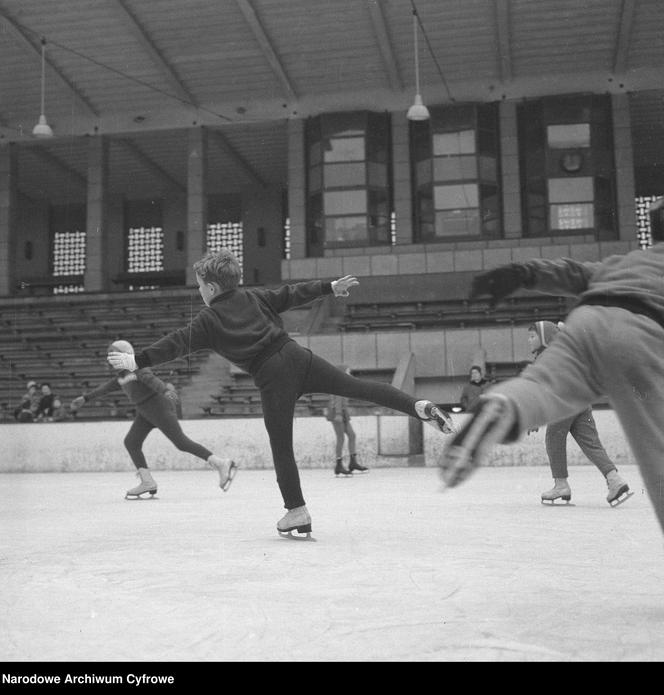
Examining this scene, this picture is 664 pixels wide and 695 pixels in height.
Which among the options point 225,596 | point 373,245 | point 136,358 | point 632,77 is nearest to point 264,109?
point 373,245

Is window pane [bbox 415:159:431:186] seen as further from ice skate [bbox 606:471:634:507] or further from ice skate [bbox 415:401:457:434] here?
ice skate [bbox 415:401:457:434]

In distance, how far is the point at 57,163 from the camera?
3177 cm

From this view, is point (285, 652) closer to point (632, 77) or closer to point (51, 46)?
point (51, 46)

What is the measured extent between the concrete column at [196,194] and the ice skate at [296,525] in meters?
23.3

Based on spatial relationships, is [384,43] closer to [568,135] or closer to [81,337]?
[568,135]

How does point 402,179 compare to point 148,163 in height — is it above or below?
below

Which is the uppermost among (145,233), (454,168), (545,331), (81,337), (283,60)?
(283,60)

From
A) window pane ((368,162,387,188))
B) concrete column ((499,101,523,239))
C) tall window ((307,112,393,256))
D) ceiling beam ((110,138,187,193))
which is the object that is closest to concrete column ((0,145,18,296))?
ceiling beam ((110,138,187,193))

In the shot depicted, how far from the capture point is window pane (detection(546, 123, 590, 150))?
25484mm

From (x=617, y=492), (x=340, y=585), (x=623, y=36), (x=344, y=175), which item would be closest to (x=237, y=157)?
(x=344, y=175)

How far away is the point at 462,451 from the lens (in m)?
2.37

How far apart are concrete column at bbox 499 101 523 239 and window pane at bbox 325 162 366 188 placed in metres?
4.12

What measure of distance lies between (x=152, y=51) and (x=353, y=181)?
6.76 meters

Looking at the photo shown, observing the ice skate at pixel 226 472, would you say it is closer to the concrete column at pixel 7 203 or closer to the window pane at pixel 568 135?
the window pane at pixel 568 135
